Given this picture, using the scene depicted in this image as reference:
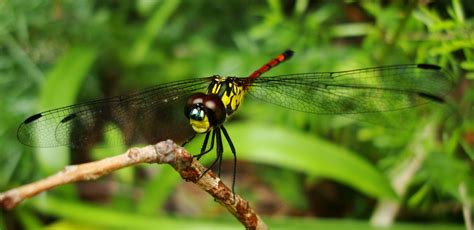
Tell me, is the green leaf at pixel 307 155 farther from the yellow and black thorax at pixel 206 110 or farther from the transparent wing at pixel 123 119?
the yellow and black thorax at pixel 206 110

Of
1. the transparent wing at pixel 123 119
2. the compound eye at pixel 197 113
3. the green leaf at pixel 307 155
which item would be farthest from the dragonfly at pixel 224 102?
the green leaf at pixel 307 155

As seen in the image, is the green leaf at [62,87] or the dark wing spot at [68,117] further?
the green leaf at [62,87]

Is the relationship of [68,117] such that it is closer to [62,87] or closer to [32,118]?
[32,118]

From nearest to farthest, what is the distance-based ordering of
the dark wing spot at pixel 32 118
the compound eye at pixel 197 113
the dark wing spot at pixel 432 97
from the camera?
the compound eye at pixel 197 113
the dark wing spot at pixel 32 118
the dark wing spot at pixel 432 97

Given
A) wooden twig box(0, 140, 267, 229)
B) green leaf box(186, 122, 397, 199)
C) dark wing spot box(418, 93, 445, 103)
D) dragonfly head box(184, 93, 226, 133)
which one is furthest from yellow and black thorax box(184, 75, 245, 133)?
green leaf box(186, 122, 397, 199)

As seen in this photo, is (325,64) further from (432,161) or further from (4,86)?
(4,86)

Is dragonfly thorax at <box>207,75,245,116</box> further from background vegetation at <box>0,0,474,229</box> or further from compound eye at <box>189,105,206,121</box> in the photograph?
background vegetation at <box>0,0,474,229</box>
